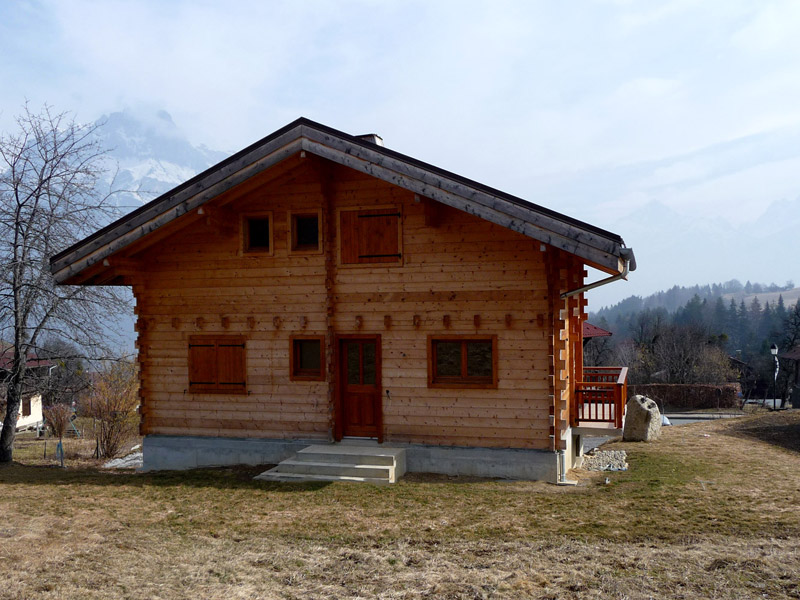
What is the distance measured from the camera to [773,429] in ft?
69.7

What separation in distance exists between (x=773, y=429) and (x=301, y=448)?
15809 millimetres

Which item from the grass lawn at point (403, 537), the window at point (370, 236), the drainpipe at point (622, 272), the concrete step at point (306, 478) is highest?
the window at point (370, 236)

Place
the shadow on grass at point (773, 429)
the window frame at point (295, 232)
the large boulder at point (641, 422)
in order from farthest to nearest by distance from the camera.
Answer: the large boulder at point (641, 422) < the shadow on grass at point (773, 429) < the window frame at point (295, 232)

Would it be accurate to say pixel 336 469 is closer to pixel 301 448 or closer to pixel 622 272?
pixel 301 448

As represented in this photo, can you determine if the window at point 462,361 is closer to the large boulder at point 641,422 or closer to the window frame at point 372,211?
the window frame at point 372,211

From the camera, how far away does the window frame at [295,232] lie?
1387 cm

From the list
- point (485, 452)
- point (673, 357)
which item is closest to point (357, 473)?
point (485, 452)

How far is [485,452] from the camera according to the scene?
42.2 feet

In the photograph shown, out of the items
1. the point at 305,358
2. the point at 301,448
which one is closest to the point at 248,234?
the point at 305,358

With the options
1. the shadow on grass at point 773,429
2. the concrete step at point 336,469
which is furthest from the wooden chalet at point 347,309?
the shadow on grass at point 773,429

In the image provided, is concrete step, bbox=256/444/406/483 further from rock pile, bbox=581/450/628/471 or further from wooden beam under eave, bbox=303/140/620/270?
rock pile, bbox=581/450/628/471

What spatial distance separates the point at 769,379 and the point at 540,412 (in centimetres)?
5991

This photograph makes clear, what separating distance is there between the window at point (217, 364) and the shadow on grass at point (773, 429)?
1434 cm

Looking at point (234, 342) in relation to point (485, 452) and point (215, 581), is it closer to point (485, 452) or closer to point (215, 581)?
point (485, 452)
